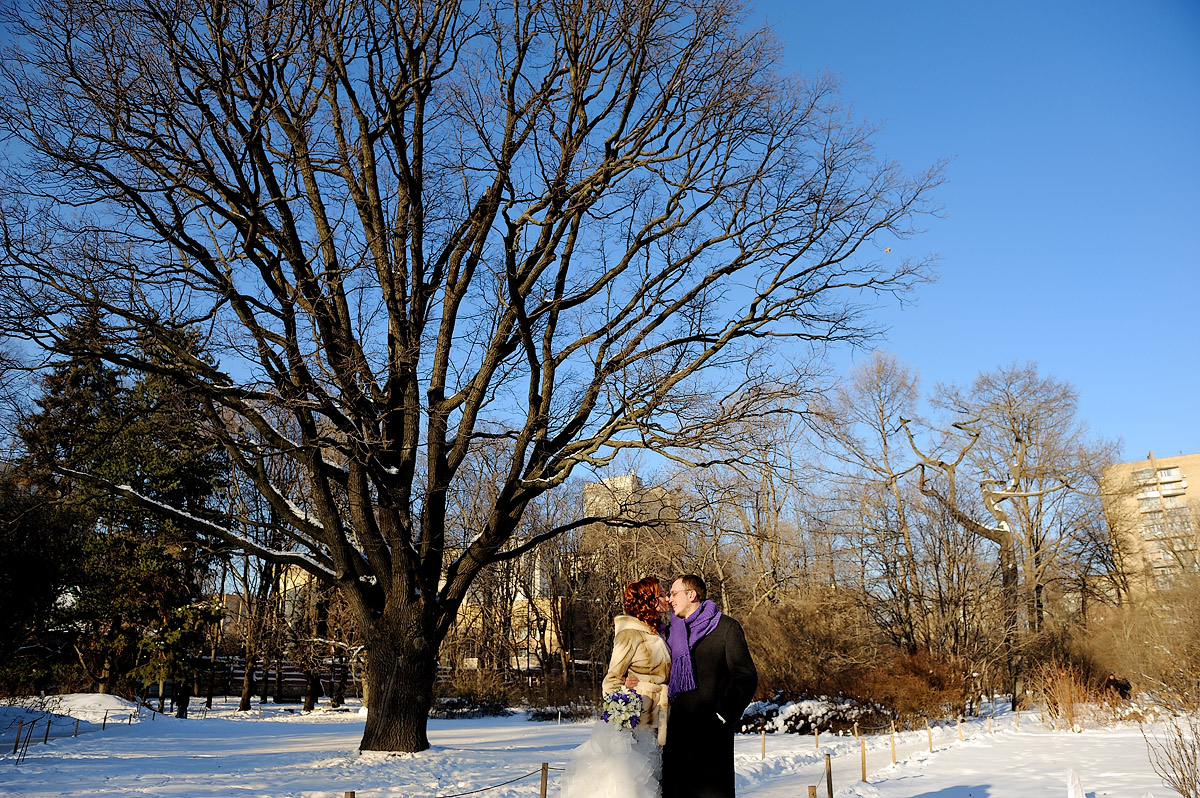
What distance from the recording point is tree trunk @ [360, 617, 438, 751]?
1302 cm

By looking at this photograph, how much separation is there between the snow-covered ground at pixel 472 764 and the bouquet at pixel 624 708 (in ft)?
14.9

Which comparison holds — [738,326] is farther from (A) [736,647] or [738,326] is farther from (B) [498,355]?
(A) [736,647]

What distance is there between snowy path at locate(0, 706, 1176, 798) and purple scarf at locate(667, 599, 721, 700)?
17.8ft


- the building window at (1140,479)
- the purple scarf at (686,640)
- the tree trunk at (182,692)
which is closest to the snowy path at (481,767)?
the purple scarf at (686,640)

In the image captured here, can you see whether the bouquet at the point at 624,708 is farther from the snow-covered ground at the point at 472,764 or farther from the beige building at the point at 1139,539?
the beige building at the point at 1139,539

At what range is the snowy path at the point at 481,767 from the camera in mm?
10641

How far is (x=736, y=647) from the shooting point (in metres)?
6.12

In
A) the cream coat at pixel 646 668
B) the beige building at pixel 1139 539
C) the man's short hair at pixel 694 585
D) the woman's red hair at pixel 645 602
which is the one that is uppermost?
the beige building at pixel 1139 539

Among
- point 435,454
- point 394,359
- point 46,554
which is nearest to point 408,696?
point 435,454

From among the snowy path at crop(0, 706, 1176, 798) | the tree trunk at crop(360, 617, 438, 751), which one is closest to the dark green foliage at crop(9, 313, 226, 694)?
the snowy path at crop(0, 706, 1176, 798)

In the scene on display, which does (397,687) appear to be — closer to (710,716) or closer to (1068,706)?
(710,716)

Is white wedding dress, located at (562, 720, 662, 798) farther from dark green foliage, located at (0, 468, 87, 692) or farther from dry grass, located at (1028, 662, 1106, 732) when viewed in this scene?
dry grass, located at (1028, 662, 1106, 732)

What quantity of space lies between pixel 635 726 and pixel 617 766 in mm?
340

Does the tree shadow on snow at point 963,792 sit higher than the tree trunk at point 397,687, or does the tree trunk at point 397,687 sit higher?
the tree trunk at point 397,687
